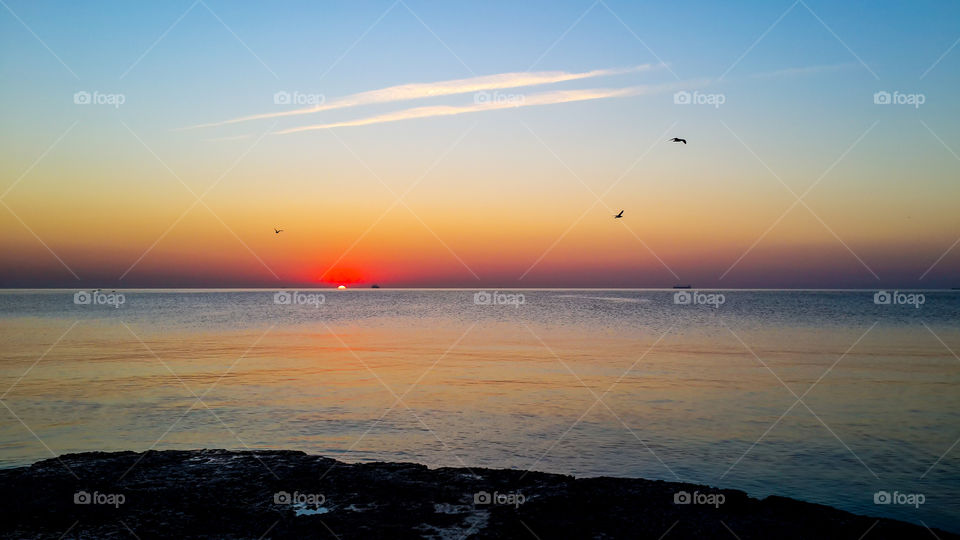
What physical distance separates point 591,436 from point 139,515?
12.2 metres

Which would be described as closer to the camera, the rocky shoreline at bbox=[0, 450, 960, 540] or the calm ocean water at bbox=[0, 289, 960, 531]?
the rocky shoreline at bbox=[0, 450, 960, 540]

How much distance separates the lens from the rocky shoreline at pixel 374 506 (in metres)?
11.7

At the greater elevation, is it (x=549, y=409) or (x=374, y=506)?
(x=549, y=409)

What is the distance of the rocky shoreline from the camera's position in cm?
1170

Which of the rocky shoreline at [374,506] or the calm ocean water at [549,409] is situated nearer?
the rocky shoreline at [374,506]

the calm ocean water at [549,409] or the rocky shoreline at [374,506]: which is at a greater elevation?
the calm ocean water at [549,409]

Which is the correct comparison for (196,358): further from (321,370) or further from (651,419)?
(651,419)

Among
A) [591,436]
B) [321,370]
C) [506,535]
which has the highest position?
[321,370]

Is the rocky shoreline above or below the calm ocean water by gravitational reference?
below

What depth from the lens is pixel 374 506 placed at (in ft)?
42.3

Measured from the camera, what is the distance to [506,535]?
37.2 feet

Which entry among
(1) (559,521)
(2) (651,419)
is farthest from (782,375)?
(1) (559,521)

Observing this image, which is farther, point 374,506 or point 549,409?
point 549,409

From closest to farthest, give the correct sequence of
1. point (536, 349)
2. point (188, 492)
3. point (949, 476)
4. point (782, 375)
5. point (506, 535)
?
point (506, 535) → point (188, 492) → point (949, 476) → point (782, 375) → point (536, 349)
